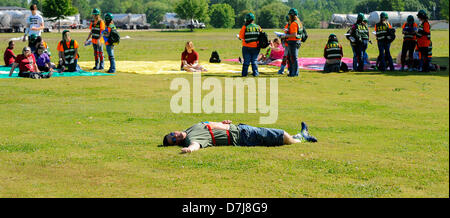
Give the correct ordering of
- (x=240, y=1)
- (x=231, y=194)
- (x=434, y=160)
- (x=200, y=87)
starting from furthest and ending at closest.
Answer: (x=240, y=1) → (x=200, y=87) → (x=434, y=160) → (x=231, y=194)

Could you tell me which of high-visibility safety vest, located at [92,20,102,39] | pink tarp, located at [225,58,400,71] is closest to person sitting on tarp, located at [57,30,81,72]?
high-visibility safety vest, located at [92,20,102,39]

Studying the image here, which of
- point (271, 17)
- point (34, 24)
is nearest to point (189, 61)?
→ point (34, 24)

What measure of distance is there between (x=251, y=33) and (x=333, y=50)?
3529 millimetres

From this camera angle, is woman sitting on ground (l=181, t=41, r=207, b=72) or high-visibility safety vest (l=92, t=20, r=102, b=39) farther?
woman sitting on ground (l=181, t=41, r=207, b=72)

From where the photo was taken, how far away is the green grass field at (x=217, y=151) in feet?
22.5

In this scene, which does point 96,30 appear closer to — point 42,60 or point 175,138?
point 42,60

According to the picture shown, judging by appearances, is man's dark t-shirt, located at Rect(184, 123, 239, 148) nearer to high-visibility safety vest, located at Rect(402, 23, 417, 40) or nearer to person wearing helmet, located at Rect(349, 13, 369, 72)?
person wearing helmet, located at Rect(349, 13, 369, 72)

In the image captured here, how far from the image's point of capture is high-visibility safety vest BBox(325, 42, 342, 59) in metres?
21.1

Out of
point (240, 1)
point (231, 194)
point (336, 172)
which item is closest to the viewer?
point (231, 194)
